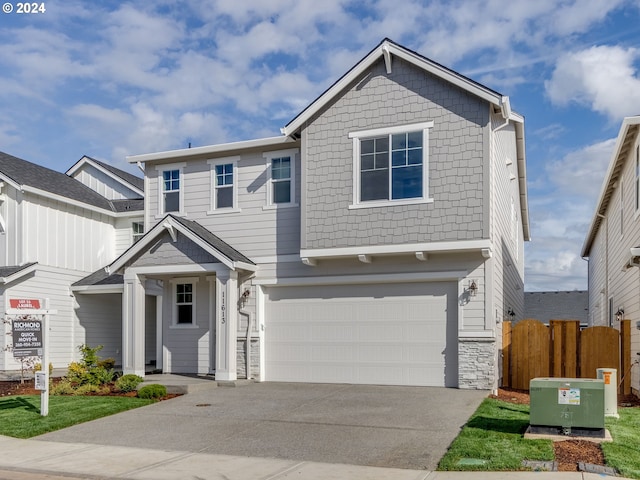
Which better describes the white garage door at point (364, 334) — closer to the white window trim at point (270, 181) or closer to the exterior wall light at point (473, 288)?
the exterior wall light at point (473, 288)

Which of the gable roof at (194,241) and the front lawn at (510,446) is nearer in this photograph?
the front lawn at (510,446)

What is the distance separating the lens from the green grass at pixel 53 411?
11678 millimetres

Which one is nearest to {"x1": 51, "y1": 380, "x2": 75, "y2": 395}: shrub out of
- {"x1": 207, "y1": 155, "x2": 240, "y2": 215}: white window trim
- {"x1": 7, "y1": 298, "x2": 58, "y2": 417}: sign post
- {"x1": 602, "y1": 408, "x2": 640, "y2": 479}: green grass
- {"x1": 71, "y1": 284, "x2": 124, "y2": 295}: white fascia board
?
{"x1": 7, "y1": 298, "x2": 58, "y2": 417}: sign post

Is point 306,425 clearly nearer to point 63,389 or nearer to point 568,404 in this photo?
point 568,404

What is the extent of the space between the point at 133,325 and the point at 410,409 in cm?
813

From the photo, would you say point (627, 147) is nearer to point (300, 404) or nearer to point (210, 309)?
point (300, 404)

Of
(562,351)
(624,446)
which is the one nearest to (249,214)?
(562,351)

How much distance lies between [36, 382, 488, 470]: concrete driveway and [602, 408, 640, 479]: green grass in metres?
2.14

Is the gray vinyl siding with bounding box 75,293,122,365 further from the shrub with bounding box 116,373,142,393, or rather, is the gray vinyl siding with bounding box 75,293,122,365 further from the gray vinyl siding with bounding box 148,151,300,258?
the shrub with bounding box 116,373,142,393

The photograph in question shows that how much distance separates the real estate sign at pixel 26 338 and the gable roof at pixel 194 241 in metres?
4.53

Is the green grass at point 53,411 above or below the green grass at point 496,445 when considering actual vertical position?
below

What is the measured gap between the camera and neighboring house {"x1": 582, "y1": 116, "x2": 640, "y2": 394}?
14.7m

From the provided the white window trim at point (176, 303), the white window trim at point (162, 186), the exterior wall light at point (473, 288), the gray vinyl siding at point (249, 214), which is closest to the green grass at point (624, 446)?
the exterior wall light at point (473, 288)

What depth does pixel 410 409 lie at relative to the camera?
12383mm
